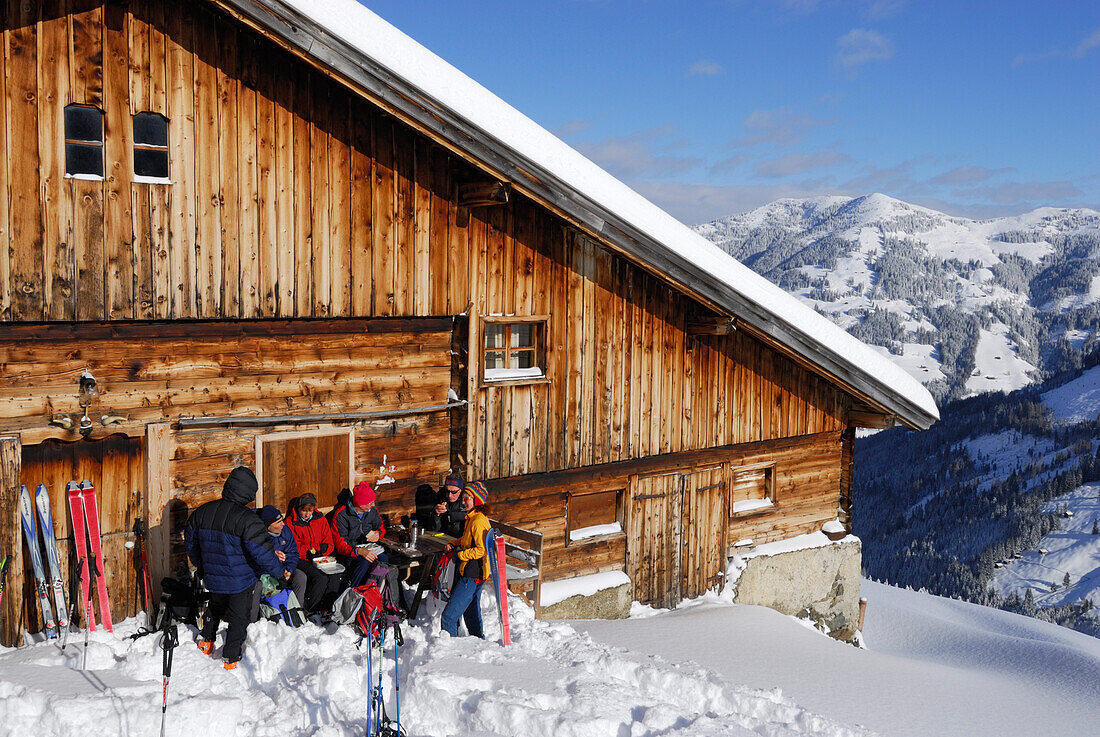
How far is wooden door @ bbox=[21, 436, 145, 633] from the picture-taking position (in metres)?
8.27

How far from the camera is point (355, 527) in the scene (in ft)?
30.1

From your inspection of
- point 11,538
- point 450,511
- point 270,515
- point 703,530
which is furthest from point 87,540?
point 703,530

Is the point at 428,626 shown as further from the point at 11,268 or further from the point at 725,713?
the point at 11,268

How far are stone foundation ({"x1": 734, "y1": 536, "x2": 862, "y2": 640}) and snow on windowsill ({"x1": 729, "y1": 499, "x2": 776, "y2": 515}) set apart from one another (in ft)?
2.33

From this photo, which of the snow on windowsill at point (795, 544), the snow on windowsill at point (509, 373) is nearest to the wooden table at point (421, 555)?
the snow on windowsill at point (509, 373)

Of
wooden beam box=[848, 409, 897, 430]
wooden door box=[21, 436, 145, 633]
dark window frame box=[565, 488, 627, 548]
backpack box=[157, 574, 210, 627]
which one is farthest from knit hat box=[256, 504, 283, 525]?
wooden beam box=[848, 409, 897, 430]

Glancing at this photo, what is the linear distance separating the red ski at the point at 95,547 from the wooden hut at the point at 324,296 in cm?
20

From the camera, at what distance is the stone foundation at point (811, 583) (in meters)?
14.2

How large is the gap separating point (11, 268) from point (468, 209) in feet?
16.1

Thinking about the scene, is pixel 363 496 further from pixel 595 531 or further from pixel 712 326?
pixel 712 326

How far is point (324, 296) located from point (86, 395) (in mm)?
2580

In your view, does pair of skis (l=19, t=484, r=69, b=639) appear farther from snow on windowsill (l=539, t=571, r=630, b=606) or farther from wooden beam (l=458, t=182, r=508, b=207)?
snow on windowsill (l=539, t=571, r=630, b=606)

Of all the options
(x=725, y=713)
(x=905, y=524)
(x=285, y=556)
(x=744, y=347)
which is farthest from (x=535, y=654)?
(x=905, y=524)

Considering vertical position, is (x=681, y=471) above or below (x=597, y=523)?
above
